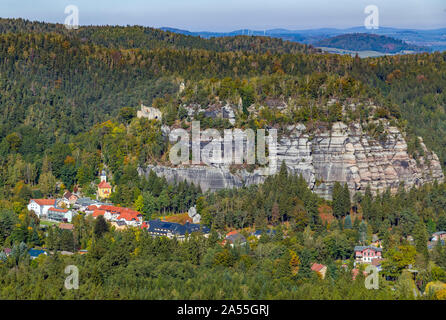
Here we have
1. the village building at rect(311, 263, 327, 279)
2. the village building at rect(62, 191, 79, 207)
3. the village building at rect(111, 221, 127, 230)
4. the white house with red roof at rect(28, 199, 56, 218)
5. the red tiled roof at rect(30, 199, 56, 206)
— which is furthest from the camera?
the village building at rect(62, 191, 79, 207)

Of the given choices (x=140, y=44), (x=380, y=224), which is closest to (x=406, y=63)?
(x=140, y=44)

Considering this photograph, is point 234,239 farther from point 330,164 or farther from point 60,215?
point 60,215

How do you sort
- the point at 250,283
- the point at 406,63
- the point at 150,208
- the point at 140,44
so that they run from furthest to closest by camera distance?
the point at 140,44 → the point at 406,63 → the point at 150,208 → the point at 250,283

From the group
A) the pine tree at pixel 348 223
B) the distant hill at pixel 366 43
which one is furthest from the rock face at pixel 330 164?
the distant hill at pixel 366 43

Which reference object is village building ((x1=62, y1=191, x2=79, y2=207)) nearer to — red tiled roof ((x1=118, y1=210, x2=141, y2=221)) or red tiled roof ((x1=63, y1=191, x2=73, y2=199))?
red tiled roof ((x1=63, y1=191, x2=73, y2=199))

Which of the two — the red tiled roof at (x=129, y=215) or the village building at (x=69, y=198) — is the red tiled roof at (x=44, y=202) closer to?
the village building at (x=69, y=198)

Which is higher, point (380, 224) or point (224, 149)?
point (224, 149)

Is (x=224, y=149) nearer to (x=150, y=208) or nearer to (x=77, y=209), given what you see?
(x=150, y=208)

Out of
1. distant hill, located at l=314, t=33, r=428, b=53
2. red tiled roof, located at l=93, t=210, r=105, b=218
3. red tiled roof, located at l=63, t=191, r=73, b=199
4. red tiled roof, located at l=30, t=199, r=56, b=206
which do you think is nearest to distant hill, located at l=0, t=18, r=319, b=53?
distant hill, located at l=314, t=33, r=428, b=53
